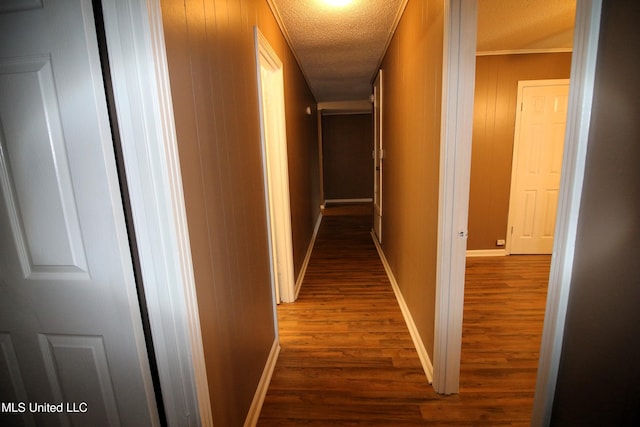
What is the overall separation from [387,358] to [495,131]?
3005mm

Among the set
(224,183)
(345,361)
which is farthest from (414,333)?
(224,183)

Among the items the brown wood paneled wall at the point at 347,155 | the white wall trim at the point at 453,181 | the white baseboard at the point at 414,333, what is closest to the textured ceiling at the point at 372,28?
the white wall trim at the point at 453,181

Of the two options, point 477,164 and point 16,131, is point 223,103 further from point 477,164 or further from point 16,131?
point 477,164

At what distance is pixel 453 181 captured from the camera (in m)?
1.42

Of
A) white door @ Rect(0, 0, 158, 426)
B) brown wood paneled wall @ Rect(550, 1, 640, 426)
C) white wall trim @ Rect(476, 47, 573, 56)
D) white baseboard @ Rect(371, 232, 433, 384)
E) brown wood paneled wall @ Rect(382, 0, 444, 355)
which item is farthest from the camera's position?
Answer: white wall trim @ Rect(476, 47, 573, 56)

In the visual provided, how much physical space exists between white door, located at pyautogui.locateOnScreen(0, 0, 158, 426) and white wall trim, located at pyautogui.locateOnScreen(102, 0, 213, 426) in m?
0.07

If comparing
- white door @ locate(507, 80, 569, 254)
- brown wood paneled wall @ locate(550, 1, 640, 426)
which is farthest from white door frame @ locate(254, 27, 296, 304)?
white door @ locate(507, 80, 569, 254)

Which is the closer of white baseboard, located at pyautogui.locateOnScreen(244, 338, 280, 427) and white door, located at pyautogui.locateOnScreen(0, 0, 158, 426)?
white door, located at pyautogui.locateOnScreen(0, 0, 158, 426)

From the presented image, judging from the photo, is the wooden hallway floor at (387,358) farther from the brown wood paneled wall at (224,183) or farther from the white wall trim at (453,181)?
the brown wood paneled wall at (224,183)

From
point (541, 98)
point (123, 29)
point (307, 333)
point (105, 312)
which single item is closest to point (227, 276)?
point (105, 312)

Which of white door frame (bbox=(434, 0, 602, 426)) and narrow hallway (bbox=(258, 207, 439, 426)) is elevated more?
white door frame (bbox=(434, 0, 602, 426))

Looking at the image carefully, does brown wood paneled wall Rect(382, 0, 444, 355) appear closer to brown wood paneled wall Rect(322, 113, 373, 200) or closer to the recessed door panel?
the recessed door panel

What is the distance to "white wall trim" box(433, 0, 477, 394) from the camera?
130 cm

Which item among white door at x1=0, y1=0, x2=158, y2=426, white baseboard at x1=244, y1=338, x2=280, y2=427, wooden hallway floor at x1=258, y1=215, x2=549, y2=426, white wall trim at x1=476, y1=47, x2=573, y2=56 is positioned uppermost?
white wall trim at x1=476, y1=47, x2=573, y2=56
